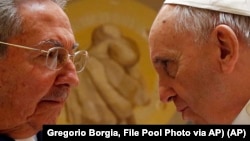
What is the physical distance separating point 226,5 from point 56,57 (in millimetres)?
508

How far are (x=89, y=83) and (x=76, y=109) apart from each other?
0.61 feet

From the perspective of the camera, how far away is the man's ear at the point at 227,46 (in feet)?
4.62

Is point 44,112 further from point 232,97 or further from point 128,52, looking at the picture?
point 128,52

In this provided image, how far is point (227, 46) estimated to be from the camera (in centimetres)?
143

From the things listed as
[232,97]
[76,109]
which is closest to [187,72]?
[232,97]

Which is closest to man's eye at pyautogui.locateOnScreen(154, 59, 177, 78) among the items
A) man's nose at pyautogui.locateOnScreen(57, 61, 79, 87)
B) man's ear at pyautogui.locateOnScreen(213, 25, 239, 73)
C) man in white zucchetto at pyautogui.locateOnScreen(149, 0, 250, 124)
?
man in white zucchetto at pyautogui.locateOnScreen(149, 0, 250, 124)

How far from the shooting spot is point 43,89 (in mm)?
1520

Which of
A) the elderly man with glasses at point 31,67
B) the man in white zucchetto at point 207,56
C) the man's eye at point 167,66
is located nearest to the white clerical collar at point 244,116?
the man in white zucchetto at point 207,56

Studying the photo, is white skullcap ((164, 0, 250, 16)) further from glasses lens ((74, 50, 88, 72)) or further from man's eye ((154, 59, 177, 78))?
glasses lens ((74, 50, 88, 72))

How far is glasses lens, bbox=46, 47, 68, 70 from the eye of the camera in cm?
153

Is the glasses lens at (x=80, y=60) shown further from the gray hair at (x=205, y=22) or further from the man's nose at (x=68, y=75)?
the gray hair at (x=205, y=22)
